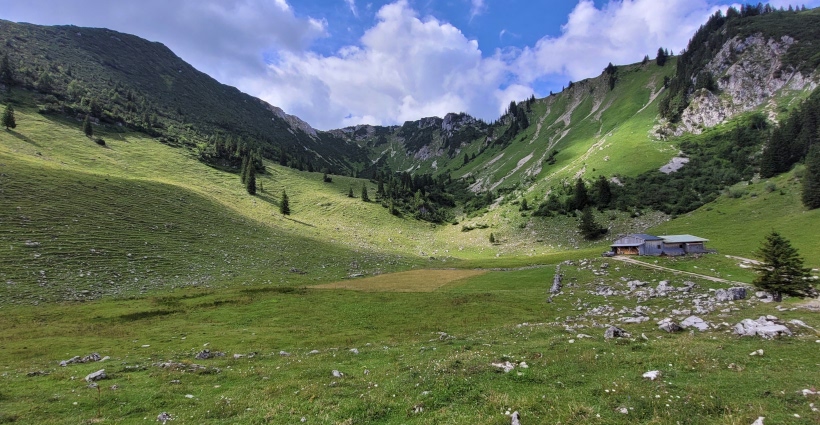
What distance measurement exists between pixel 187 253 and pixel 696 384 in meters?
73.6

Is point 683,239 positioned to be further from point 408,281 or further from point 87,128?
point 87,128

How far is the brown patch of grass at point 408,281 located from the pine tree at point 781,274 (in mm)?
39150

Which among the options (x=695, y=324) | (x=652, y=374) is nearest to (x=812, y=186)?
(x=695, y=324)

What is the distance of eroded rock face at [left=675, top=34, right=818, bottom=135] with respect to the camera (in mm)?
136250

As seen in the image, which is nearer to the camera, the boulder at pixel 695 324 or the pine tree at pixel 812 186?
the boulder at pixel 695 324

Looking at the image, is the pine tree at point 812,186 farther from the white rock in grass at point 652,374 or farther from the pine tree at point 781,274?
the white rock in grass at point 652,374

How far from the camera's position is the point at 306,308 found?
41875mm

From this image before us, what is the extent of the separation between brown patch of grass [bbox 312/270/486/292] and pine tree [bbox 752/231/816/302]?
3915 centimetres

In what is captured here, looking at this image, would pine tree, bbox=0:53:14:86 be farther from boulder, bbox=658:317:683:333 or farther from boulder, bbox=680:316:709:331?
boulder, bbox=680:316:709:331

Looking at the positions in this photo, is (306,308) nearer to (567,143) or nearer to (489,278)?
(489,278)

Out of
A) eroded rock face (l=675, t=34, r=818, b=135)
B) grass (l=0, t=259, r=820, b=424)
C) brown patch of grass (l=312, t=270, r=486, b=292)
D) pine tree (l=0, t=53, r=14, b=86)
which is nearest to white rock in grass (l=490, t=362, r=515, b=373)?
grass (l=0, t=259, r=820, b=424)

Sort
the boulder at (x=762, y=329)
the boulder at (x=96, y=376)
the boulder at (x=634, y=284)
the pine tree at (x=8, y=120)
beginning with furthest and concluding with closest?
the pine tree at (x=8, y=120) < the boulder at (x=634, y=284) < the boulder at (x=96, y=376) < the boulder at (x=762, y=329)

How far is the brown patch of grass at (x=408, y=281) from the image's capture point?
57812 millimetres

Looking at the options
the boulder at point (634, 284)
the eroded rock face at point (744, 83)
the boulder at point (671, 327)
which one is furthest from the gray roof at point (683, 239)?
the eroded rock face at point (744, 83)
